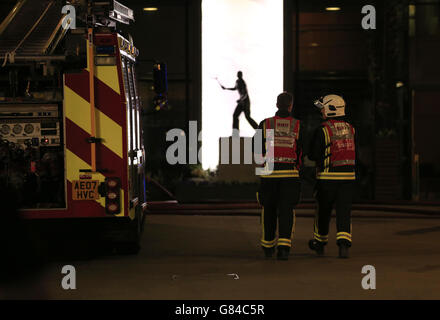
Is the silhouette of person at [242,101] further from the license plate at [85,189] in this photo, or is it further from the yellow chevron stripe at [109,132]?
the license plate at [85,189]

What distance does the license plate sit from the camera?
7832 millimetres

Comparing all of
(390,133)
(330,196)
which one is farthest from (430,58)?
(330,196)

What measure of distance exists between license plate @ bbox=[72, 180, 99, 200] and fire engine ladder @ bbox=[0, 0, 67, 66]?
1.37 metres

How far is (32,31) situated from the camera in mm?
8688

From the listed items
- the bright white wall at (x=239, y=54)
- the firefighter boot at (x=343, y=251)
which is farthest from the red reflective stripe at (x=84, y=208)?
the bright white wall at (x=239, y=54)

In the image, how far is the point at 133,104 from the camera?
8914mm

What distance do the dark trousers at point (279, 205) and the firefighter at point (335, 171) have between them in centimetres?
39

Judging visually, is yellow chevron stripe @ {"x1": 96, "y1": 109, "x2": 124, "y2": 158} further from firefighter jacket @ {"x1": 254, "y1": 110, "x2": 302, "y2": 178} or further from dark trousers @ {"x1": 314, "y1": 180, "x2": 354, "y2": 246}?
dark trousers @ {"x1": 314, "y1": 180, "x2": 354, "y2": 246}

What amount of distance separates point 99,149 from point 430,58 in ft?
40.7

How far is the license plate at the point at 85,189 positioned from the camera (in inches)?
308

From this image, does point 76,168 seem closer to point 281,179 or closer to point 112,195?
point 112,195

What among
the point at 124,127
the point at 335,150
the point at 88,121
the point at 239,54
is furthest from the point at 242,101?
the point at 88,121

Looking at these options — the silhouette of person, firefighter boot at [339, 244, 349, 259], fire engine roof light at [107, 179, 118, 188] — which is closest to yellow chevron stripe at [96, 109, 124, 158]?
fire engine roof light at [107, 179, 118, 188]

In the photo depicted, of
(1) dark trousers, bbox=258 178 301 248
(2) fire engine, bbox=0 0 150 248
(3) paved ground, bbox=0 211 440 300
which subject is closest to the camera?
(3) paved ground, bbox=0 211 440 300
